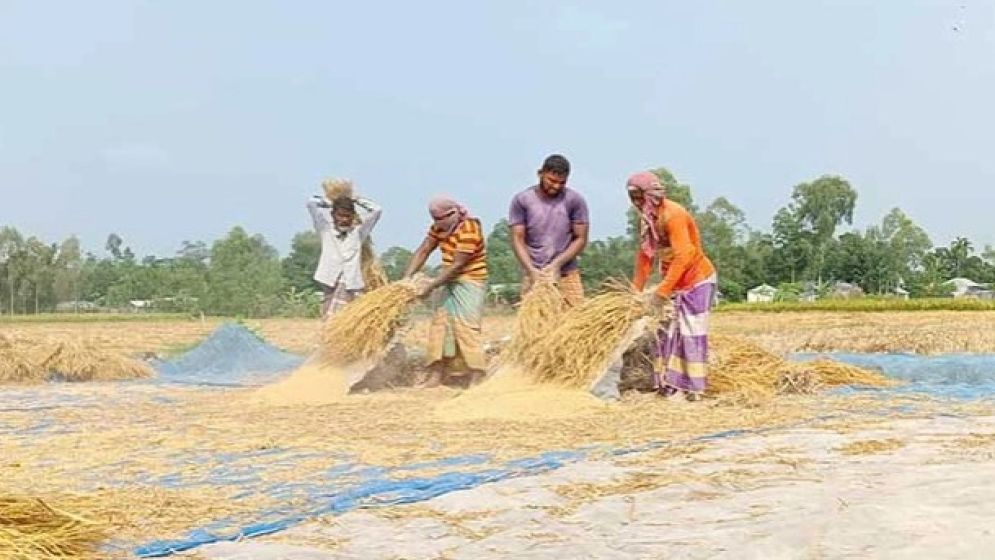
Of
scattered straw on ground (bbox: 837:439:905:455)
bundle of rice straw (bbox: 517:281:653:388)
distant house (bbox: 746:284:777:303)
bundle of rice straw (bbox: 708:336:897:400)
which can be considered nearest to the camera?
scattered straw on ground (bbox: 837:439:905:455)

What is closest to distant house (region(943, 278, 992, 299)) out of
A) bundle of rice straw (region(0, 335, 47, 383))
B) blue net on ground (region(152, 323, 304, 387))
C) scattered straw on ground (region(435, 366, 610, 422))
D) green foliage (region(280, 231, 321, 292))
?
green foliage (region(280, 231, 321, 292))

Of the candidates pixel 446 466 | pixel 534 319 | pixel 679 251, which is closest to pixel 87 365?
pixel 534 319

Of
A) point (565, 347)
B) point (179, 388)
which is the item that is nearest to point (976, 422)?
point (565, 347)

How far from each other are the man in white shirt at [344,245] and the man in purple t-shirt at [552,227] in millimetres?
1250

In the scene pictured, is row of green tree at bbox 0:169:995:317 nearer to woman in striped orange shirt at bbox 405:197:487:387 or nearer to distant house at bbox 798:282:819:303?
distant house at bbox 798:282:819:303

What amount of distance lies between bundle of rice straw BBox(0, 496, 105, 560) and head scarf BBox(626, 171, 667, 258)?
14.6 ft

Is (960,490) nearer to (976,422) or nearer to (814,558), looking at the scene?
(814,558)

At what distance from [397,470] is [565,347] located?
2458 millimetres

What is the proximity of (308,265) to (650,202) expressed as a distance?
3557 cm

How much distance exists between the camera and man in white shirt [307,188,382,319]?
29.3ft

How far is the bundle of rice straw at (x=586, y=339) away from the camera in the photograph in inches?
273

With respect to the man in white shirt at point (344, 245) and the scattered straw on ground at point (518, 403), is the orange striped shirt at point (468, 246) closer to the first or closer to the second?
Answer: the man in white shirt at point (344, 245)

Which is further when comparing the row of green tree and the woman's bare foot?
the row of green tree

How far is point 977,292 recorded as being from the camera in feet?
178
